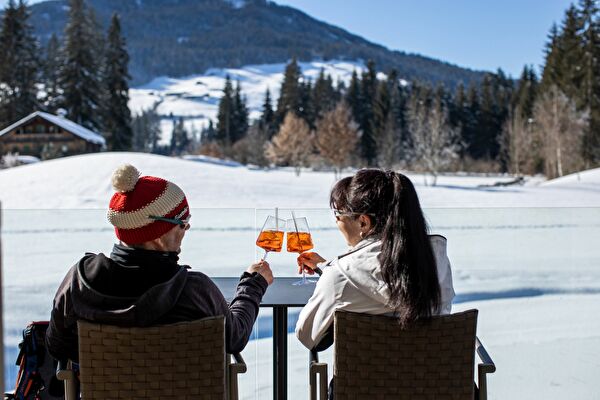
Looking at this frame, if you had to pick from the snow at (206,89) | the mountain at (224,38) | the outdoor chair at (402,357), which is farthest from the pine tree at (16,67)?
the mountain at (224,38)

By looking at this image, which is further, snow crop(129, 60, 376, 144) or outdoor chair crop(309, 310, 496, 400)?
snow crop(129, 60, 376, 144)

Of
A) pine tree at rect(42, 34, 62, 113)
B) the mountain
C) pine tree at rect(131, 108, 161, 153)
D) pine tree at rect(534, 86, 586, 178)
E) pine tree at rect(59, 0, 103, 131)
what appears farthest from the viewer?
the mountain

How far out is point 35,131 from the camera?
113 feet

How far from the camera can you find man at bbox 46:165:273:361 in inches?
64.1

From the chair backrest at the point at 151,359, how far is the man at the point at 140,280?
0.18ft

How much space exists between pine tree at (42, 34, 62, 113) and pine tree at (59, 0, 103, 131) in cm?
104

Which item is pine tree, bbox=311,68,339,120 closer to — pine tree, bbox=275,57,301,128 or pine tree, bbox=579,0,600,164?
pine tree, bbox=275,57,301,128

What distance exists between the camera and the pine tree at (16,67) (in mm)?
37594

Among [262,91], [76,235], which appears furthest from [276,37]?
[76,235]

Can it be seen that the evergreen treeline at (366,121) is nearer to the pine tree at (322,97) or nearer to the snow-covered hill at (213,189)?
the pine tree at (322,97)

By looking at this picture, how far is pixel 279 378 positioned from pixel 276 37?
519 ft

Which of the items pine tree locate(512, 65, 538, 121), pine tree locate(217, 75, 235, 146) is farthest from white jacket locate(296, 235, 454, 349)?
pine tree locate(217, 75, 235, 146)

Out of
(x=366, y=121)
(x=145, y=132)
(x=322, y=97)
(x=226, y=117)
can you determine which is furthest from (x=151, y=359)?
(x=145, y=132)

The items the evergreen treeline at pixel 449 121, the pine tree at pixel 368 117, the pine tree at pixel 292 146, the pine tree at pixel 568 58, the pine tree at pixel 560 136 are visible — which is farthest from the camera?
the pine tree at pixel 368 117
